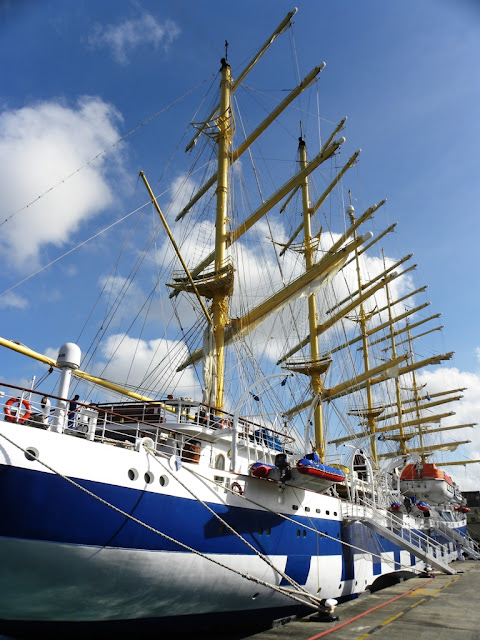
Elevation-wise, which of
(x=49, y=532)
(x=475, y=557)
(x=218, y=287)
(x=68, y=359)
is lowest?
(x=475, y=557)

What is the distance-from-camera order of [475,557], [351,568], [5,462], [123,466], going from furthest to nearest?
[475,557], [351,568], [123,466], [5,462]

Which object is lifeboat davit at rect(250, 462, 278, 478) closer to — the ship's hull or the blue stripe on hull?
the ship's hull

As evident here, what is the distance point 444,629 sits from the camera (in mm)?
10203

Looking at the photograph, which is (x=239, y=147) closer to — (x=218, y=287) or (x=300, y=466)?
(x=218, y=287)

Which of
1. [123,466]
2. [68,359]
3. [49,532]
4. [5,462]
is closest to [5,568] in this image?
[49,532]

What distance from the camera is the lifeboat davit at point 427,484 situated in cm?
3472

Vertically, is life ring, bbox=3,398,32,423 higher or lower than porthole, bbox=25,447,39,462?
higher

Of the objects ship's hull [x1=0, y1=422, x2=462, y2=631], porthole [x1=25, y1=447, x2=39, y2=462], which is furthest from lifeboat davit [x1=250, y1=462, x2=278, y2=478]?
porthole [x1=25, y1=447, x2=39, y2=462]

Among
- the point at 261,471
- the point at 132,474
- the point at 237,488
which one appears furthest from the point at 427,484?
the point at 132,474

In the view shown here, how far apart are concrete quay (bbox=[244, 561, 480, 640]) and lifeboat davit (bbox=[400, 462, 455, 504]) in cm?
1997

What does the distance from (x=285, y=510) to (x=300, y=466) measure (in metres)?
1.67

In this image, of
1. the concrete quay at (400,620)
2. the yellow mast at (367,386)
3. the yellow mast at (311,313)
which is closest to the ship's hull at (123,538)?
the concrete quay at (400,620)

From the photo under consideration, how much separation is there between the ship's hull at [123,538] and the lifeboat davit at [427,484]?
26.0 metres

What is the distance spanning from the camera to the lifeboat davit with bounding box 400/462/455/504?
34719mm
